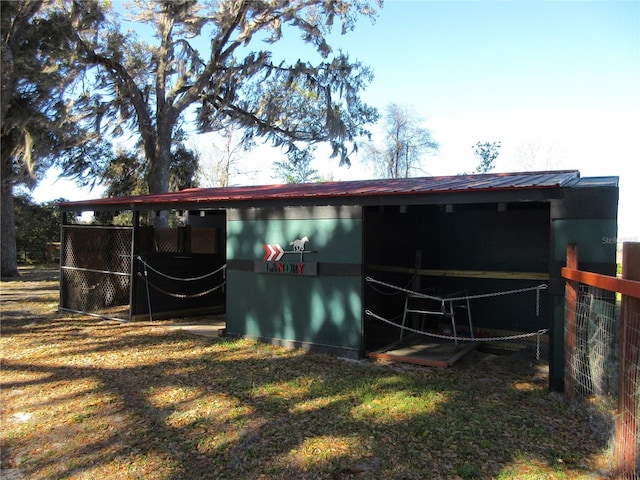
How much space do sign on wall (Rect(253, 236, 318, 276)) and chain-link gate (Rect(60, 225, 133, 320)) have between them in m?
4.29

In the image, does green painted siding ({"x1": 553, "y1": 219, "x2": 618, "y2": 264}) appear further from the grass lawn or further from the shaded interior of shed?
the shaded interior of shed

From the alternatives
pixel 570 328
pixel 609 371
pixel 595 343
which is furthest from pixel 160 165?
pixel 609 371

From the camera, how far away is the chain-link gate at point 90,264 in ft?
35.1

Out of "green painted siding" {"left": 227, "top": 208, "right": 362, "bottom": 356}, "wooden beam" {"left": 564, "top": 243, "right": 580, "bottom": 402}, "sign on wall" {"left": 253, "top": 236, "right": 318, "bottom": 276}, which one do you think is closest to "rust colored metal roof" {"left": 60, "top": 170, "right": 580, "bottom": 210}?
"green painted siding" {"left": 227, "top": 208, "right": 362, "bottom": 356}

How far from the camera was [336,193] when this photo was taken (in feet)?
22.4

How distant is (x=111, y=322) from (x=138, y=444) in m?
6.03

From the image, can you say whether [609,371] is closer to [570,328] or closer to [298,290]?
[570,328]

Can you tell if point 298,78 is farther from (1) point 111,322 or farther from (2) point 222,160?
(2) point 222,160

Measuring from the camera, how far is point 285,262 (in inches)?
293

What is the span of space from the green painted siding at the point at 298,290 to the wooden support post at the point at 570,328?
2659 millimetres

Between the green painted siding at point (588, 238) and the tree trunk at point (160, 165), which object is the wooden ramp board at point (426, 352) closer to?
the green painted siding at point (588, 238)

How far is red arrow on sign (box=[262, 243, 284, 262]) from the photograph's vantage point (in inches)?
296

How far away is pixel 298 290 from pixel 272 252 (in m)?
0.76

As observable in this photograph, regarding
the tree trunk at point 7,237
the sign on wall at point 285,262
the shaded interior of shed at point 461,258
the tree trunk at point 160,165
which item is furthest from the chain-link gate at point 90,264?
the tree trunk at point 7,237
